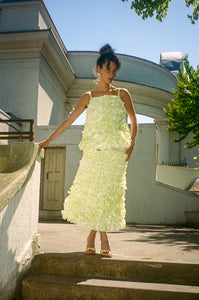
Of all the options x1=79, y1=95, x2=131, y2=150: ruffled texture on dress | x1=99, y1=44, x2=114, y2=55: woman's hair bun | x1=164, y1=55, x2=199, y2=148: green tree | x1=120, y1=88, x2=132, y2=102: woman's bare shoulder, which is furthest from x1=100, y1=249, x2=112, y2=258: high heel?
x1=164, y1=55, x2=199, y2=148: green tree

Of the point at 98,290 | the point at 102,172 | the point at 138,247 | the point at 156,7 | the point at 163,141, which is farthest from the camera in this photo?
the point at 163,141

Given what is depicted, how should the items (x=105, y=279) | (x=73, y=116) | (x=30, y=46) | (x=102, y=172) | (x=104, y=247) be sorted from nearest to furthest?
(x=105, y=279), (x=102, y=172), (x=104, y=247), (x=73, y=116), (x=30, y=46)

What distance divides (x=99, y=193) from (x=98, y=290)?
0.87 metres

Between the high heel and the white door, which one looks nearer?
the high heel

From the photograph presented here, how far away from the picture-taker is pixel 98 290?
8.22ft

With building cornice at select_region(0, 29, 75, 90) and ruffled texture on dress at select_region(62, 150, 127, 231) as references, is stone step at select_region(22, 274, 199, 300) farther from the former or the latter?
building cornice at select_region(0, 29, 75, 90)

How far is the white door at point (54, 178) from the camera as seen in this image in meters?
10.0

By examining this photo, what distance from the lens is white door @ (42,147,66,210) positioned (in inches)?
395

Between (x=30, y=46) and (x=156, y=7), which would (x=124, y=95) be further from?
(x=30, y=46)

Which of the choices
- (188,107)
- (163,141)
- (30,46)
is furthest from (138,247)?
(163,141)

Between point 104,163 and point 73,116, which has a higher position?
point 73,116

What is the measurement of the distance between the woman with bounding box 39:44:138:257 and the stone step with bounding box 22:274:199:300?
0.42 m

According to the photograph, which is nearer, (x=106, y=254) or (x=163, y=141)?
(x=106, y=254)

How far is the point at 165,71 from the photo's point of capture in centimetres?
1703
